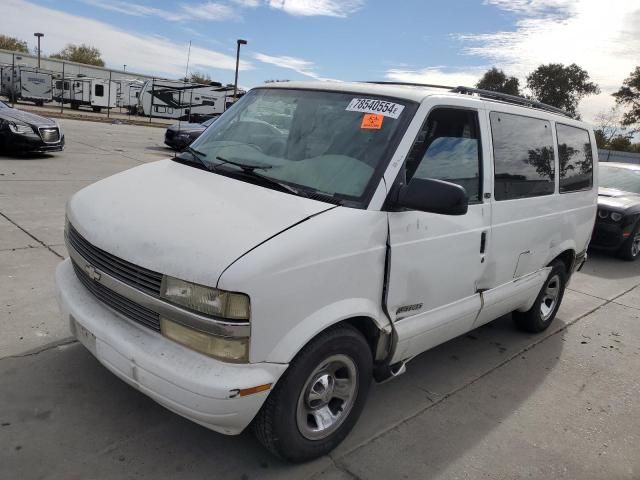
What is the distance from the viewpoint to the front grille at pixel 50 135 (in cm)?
1114

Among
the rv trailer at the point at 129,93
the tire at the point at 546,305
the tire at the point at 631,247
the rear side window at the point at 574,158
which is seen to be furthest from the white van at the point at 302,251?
the rv trailer at the point at 129,93

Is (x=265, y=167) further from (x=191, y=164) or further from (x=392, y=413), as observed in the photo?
(x=392, y=413)

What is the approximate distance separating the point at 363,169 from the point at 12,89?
38305 millimetres

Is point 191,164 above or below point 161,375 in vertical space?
above

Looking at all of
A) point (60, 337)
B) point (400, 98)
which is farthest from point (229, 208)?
point (60, 337)

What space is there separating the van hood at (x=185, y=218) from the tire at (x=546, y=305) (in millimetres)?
2882

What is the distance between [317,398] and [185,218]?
112cm

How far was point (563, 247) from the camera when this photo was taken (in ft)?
14.6

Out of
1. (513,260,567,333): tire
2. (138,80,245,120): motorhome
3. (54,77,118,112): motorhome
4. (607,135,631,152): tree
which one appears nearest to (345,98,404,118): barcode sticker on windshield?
(513,260,567,333): tire

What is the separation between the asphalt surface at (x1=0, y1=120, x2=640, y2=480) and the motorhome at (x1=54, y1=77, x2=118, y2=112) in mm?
36126

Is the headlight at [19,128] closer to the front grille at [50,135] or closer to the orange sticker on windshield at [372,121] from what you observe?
the front grille at [50,135]

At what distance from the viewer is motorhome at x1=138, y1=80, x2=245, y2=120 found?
3625 cm

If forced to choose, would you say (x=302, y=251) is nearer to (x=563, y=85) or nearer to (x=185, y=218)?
(x=185, y=218)

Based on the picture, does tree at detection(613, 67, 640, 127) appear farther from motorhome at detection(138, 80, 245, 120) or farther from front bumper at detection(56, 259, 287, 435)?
front bumper at detection(56, 259, 287, 435)
